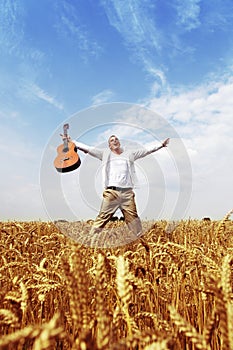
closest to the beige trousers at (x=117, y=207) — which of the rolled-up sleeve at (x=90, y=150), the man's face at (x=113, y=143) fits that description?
the rolled-up sleeve at (x=90, y=150)

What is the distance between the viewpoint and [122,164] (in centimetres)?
734

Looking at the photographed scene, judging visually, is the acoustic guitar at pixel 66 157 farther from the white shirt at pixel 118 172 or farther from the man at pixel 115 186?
the white shirt at pixel 118 172

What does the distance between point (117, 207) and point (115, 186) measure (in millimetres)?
422

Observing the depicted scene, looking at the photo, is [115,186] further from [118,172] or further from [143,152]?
[143,152]

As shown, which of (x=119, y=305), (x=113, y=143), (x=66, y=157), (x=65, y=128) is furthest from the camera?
(x=113, y=143)

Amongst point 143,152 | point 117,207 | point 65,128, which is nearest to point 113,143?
point 143,152

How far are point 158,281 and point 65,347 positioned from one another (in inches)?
35.5

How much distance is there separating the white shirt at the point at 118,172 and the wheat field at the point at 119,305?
9.17 ft

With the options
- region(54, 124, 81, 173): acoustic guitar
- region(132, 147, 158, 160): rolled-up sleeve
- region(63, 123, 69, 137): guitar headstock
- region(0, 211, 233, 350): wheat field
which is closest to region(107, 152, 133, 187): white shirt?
region(132, 147, 158, 160): rolled-up sleeve

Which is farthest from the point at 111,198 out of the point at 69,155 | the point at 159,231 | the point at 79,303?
the point at 79,303

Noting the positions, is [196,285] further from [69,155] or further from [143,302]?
[69,155]

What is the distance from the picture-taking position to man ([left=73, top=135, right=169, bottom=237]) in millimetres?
7240

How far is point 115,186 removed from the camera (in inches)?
284

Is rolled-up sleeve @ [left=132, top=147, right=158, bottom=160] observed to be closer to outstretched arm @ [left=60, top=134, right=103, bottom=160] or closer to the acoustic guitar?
outstretched arm @ [left=60, top=134, right=103, bottom=160]
